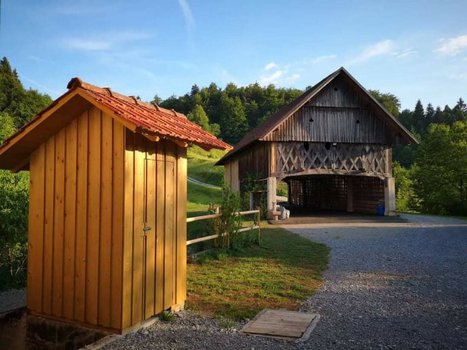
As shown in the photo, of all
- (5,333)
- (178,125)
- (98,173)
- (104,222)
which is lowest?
(5,333)

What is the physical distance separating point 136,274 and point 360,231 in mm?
12609

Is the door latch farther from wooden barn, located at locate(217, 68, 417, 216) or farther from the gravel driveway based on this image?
wooden barn, located at locate(217, 68, 417, 216)

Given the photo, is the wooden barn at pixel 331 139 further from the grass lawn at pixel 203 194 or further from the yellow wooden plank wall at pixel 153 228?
the grass lawn at pixel 203 194

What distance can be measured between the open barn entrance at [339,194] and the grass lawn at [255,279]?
12176 mm

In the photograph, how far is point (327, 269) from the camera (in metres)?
9.31

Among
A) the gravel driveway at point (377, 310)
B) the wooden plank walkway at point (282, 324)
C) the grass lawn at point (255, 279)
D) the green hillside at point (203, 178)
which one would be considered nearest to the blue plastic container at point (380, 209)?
the gravel driveway at point (377, 310)

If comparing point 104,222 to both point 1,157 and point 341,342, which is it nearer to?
point 1,157

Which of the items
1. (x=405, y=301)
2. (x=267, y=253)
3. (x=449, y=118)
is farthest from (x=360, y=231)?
(x=449, y=118)

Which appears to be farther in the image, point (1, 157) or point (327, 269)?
point (327, 269)

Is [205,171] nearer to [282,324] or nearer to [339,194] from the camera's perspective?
[339,194]

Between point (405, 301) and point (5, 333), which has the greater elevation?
point (405, 301)

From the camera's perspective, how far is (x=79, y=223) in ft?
17.5

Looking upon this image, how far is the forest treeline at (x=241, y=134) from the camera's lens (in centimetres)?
982

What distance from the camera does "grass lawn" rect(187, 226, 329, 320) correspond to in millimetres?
6469
